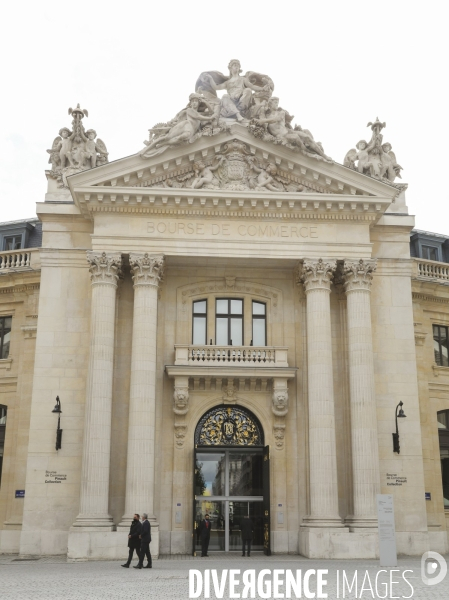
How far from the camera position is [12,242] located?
39562 mm

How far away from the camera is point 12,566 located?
25.8 meters

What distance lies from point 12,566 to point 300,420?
40.1ft

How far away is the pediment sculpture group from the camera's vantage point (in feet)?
105

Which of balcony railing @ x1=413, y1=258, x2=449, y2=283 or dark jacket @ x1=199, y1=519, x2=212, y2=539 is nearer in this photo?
dark jacket @ x1=199, y1=519, x2=212, y2=539

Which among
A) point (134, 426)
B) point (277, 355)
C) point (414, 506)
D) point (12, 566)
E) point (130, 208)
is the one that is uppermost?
point (130, 208)

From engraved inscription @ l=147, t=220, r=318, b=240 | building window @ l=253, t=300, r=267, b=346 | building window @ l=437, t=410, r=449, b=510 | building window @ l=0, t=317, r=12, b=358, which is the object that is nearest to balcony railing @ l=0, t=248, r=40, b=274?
building window @ l=0, t=317, r=12, b=358

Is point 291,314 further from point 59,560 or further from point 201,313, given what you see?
point 59,560

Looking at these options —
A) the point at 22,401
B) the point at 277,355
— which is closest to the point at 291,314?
the point at 277,355

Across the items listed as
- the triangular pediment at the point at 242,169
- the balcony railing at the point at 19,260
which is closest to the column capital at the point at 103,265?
the triangular pediment at the point at 242,169

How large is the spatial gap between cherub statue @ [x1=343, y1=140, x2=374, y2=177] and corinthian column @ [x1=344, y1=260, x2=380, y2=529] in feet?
15.5

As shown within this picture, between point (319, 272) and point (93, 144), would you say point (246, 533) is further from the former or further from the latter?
point (93, 144)

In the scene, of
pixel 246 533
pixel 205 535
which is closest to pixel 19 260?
pixel 205 535

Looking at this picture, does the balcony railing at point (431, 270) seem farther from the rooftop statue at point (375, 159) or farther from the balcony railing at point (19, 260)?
the balcony railing at point (19, 260)

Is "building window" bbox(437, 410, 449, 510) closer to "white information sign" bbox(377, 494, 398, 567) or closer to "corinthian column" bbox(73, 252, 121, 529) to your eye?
"white information sign" bbox(377, 494, 398, 567)
